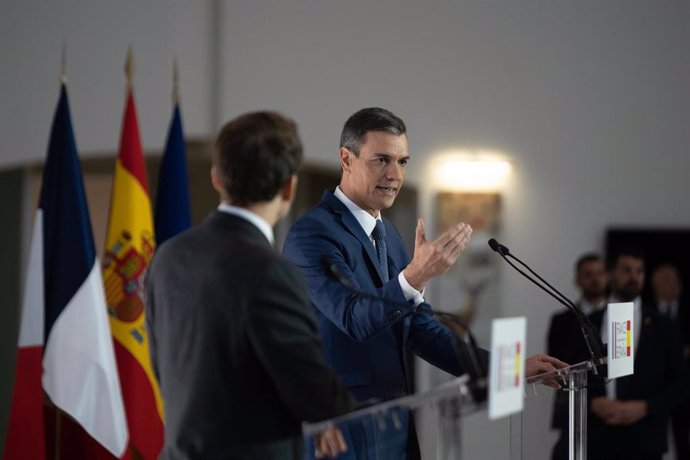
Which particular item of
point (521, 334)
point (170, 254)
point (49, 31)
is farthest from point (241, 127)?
point (49, 31)

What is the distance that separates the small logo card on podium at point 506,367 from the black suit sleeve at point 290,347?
333mm

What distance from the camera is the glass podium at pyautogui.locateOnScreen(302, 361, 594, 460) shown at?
2.13m

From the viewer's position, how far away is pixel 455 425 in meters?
→ 2.16

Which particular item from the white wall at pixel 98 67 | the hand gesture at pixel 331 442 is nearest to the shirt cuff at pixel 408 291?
the hand gesture at pixel 331 442

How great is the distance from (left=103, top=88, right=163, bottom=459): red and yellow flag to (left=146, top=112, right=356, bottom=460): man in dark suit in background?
2.69 metres

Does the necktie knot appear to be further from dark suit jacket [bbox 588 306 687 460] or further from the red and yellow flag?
dark suit jacket [bbox 588 306 687 460]

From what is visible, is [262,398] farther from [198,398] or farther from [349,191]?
[349,191]

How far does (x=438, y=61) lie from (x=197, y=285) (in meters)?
5.54

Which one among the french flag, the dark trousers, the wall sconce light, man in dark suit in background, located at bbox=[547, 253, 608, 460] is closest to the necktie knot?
the french flag

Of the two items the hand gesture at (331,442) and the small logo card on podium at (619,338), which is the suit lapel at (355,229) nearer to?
the small logo card on podium at (619,338)

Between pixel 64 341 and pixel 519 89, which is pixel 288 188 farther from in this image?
pixel 519 89

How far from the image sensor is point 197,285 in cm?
198

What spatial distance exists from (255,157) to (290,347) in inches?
14.9

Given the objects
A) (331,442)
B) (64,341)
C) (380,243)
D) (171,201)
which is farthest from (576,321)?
(331,442)
